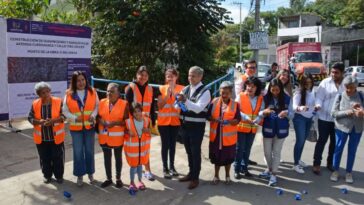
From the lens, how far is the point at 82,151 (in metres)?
5.08

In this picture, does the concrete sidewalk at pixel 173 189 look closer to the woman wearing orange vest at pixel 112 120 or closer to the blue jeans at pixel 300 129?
the blue jeans at pixel 300 129

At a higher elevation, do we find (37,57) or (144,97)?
(37,57)

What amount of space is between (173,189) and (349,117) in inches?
108

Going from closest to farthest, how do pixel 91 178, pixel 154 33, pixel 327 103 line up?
pixel 91 178 → pixel 327 103 → pixel 154 33

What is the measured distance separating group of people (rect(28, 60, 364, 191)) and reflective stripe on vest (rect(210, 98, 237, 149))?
1cm

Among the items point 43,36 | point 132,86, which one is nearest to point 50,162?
point 132,86

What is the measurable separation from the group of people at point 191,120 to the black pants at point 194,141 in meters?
0.01

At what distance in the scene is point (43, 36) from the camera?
8.02 metres

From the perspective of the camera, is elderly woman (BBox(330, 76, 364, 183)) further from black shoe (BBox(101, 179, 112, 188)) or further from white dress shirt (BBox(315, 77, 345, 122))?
black shoe (BBox(101, 179, 112, 188))

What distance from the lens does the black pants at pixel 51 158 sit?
5082mm

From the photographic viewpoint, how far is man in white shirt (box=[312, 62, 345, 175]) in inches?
224

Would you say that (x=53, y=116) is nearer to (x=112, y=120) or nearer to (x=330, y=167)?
(x=112, y=120)

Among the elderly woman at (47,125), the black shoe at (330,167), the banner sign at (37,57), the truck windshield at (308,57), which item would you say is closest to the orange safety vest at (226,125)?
the black shoe at (330,167)

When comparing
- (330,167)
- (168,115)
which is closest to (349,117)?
(330,167)
